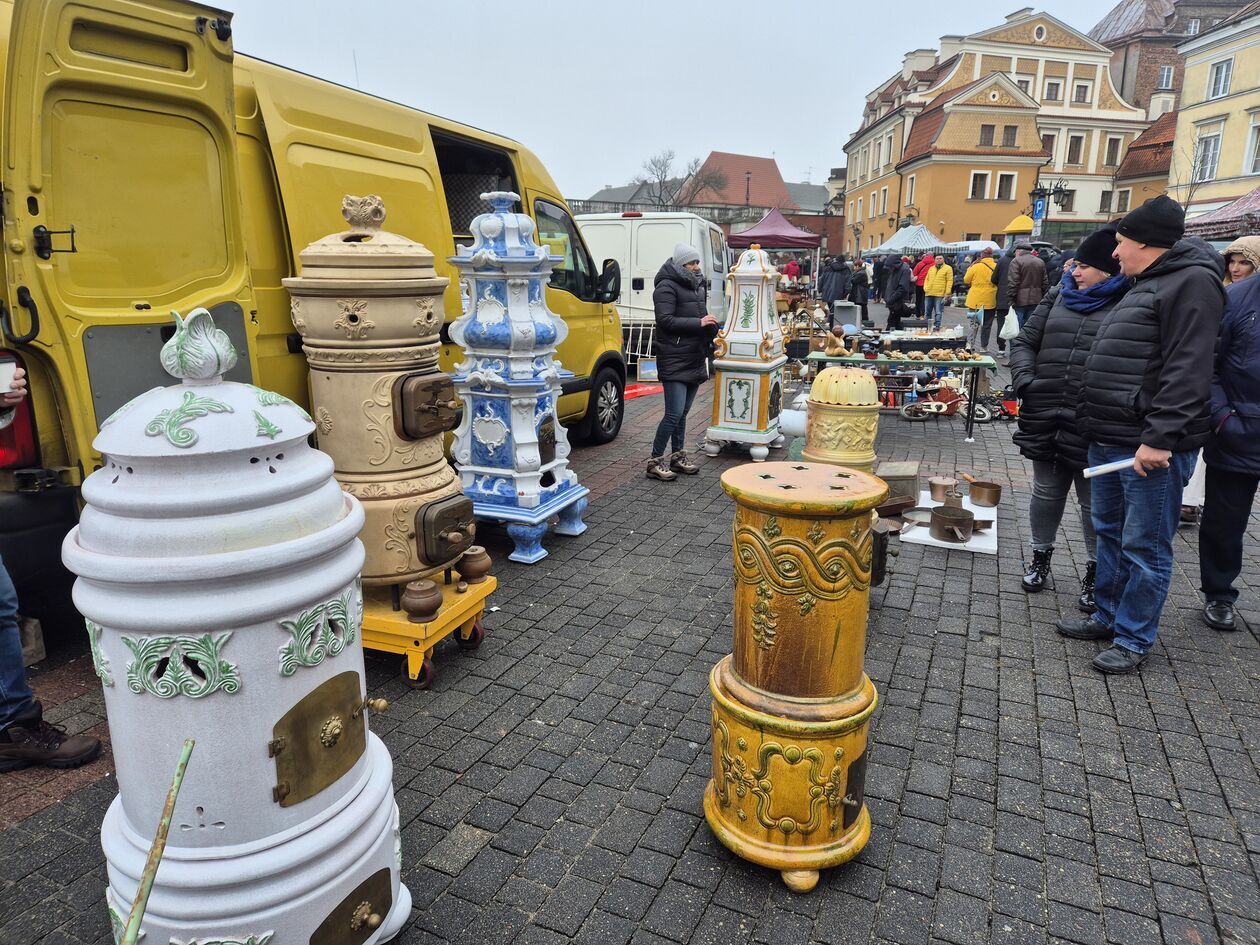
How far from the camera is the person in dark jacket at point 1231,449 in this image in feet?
12.5

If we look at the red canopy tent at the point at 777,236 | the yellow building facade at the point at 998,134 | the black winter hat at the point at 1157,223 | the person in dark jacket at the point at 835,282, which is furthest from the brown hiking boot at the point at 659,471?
the yellow building facade at the point at 998,134

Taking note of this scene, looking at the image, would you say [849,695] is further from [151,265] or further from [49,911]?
[151,265]

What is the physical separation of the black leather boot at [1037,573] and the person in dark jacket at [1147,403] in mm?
645

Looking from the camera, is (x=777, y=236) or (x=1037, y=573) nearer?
(x=1037, y=573)

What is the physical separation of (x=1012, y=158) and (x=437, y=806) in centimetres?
4524

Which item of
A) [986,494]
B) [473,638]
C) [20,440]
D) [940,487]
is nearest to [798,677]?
[473,638]

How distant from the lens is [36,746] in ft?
9.48

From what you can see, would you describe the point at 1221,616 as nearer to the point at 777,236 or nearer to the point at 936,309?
the point at 936,309

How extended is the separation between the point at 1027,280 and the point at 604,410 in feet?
Answer: 24.0

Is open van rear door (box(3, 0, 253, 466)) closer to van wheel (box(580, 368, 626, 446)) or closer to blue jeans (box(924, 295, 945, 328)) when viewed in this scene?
van wheel (box(580, 368, 626, 446))

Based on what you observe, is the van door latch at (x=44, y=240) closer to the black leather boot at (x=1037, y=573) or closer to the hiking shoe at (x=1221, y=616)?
the black leather boot at (x=1037, y=573)

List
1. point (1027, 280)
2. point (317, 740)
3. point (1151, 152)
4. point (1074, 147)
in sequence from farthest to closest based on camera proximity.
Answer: point (1074, 147)
point (1151, 152)
point (1027, 280)
point (317, 740)

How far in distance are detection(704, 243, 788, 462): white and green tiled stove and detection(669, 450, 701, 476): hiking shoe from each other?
2.33 ft

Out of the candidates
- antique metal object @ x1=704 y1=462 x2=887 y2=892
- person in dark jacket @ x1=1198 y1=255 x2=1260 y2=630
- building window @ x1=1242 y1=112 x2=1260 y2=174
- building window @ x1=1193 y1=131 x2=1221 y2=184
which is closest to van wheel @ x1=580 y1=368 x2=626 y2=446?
person in dark jacket @ x1=1198 y1=255 x2=1260 y2=630
